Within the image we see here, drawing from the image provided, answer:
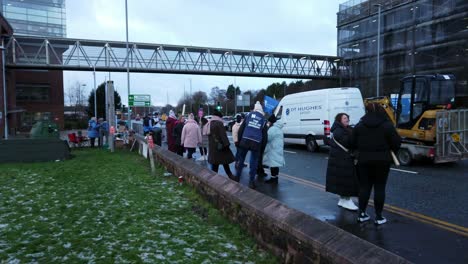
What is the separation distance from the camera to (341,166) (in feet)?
21.3

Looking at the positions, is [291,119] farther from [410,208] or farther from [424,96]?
[410,208]

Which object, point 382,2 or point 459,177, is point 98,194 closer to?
point 459,177

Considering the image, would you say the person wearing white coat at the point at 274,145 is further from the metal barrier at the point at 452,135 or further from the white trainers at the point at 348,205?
the metal barrier at the point at 452,135

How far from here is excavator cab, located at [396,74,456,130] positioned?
1245 cm

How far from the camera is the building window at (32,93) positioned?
2112 inches

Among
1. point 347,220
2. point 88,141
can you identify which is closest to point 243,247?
point 347,220

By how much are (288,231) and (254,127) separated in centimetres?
463

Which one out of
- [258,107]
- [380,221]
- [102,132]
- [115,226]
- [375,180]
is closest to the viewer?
[115,226]

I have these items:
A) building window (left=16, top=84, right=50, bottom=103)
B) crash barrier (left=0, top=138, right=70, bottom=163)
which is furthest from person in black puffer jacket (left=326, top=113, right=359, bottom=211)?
building window (left=16, top=84, right=50, bottom=103)

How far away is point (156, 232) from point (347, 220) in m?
3.02

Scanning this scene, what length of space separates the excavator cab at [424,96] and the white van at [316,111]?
2770mm

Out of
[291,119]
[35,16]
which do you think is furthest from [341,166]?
[35,16]

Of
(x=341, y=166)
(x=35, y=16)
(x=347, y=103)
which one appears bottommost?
(x=341, y=166)

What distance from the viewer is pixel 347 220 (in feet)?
20.5
